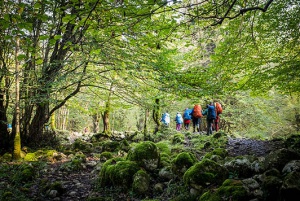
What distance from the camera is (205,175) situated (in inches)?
169

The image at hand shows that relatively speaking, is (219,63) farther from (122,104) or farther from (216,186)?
(122,104)

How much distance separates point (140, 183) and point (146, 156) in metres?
1.01

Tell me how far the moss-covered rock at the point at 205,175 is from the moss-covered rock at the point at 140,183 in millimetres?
966

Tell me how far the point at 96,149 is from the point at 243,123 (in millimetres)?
13654

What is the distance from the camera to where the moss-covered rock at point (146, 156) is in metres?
5.66

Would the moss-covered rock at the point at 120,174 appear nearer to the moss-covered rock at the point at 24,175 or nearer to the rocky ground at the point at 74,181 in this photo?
the rocky ground at the point at 74,181

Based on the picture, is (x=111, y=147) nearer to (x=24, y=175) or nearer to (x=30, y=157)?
(x=30, y=157)

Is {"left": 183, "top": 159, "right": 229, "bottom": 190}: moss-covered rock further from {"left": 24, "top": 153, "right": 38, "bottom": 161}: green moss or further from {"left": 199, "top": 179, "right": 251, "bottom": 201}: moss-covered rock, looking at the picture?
{"left": 24, "top": 153, "right": 38, "bottom": 161}: green moss

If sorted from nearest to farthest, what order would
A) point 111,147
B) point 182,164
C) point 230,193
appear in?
point 230,193 < point 182,164 < point 111,147

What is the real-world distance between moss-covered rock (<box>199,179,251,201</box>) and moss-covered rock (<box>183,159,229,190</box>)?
1.39 ft

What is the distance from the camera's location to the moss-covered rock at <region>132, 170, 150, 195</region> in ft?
15.5

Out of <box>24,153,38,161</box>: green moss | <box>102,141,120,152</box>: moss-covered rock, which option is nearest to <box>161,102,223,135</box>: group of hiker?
<box>102,141,120,152</box>: moss-covered rock

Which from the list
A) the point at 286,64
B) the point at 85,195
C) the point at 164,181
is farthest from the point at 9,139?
the point at 286,64

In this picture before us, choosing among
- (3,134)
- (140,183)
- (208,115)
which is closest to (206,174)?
(140,183)
